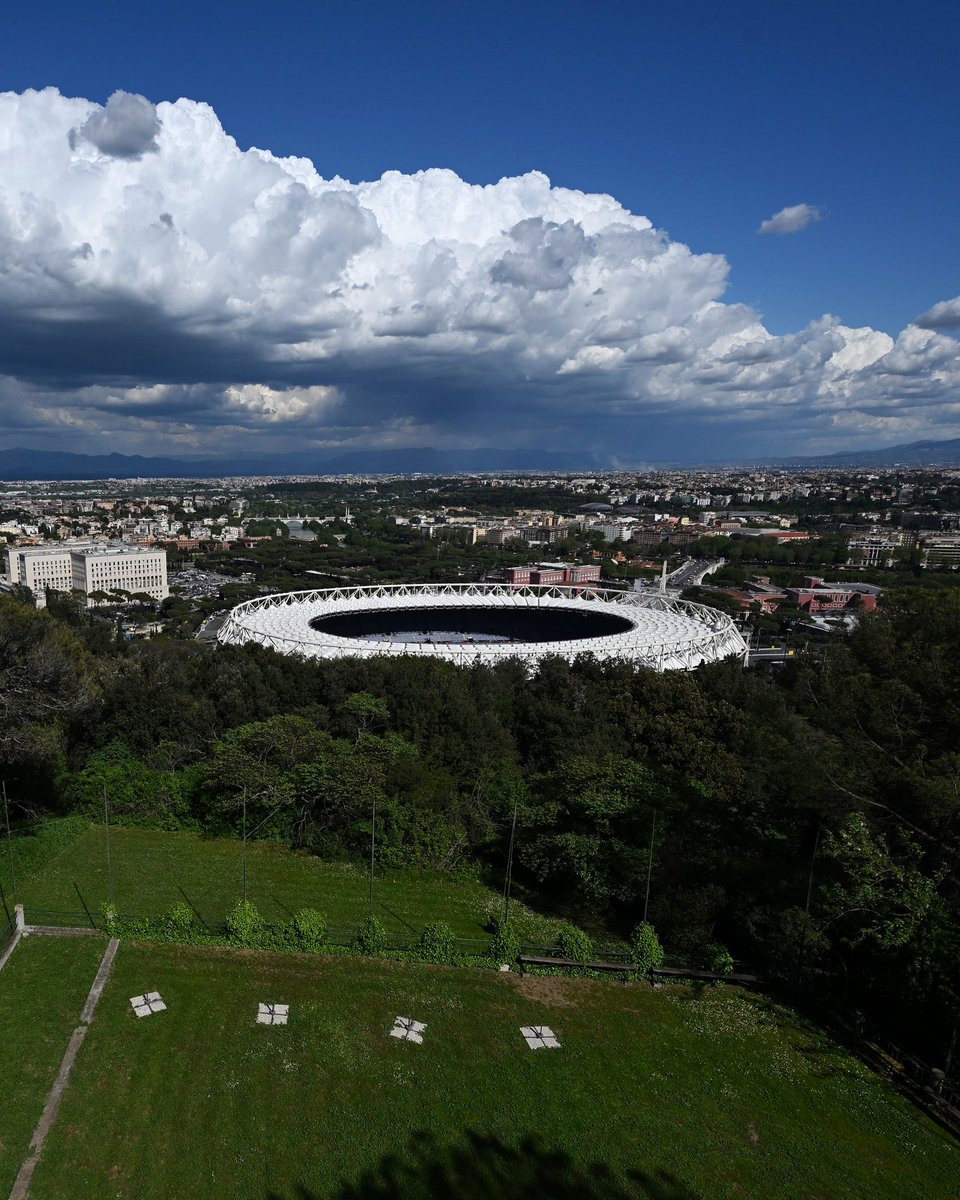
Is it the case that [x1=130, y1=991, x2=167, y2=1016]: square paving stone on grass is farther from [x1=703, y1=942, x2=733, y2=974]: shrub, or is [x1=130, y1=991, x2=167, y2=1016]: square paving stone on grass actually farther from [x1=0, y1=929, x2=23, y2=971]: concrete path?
[x1=703, y1=942, x2=733, y2=974]: shrub

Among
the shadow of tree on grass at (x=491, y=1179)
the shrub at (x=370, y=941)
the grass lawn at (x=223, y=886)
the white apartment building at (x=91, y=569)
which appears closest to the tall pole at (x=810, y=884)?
the shadow of tree on grass at (x=491, y=1179)

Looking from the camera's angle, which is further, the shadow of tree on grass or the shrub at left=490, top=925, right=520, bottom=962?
the shrub at left=490, top=925, right=520, bottom=962

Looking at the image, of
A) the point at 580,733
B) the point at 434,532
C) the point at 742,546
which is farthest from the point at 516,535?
the point at 580,733

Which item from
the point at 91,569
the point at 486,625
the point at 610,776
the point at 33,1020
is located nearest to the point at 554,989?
the point at 610,776

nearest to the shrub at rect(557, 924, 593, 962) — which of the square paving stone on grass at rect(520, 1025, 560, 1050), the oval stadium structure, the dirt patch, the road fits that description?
the dirt patch

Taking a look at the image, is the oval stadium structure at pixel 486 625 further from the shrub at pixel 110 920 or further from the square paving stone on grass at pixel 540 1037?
the square paving stone on grass at pixel 540 1037

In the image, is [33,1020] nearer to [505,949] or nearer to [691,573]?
[505,949]

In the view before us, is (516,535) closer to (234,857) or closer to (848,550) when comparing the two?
(848,550)
